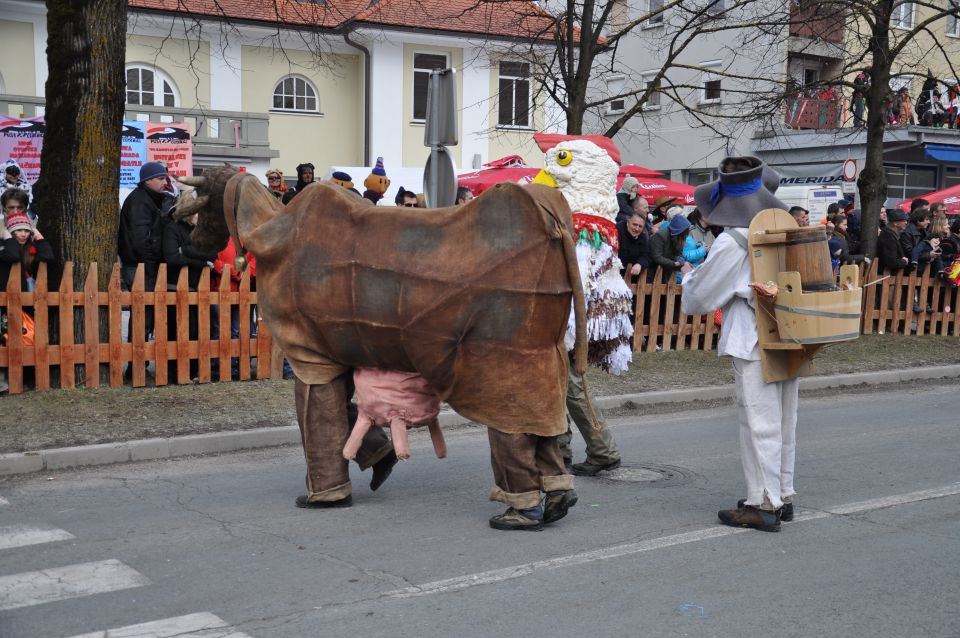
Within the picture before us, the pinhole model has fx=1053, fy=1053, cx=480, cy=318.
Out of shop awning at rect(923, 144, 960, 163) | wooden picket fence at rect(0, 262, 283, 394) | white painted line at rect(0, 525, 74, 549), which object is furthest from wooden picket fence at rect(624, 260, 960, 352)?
shop awning at rect(923, 144, 960, 163)

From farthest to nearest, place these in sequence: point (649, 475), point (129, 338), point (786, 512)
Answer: point (129, 338) → point (649, 475) → point (786, 512)

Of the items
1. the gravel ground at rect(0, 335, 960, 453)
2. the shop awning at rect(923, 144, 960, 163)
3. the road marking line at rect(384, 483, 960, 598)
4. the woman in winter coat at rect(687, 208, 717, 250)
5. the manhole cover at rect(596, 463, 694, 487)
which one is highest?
the shop awning at rect(923, 144, 960, 163)

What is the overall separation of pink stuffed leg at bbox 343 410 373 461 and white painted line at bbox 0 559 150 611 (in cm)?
137

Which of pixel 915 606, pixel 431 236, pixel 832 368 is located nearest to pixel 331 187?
pixel 431 236

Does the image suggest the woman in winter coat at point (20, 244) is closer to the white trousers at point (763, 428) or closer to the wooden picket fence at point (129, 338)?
the wooden picket fence at point (129, 338)

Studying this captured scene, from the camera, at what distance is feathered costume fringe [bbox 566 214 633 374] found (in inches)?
266

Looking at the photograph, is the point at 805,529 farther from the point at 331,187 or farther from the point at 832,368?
the point at 832,368

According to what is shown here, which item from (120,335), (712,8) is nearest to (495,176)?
(120,335)

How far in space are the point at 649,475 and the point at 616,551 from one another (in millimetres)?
1920

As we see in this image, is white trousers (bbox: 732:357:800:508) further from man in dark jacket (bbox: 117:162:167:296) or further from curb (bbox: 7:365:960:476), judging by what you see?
man in dark jacket (bbox: 117:162:167:296)

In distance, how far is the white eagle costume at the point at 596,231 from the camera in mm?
6625

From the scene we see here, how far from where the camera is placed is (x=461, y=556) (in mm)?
5199

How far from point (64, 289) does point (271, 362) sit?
6.75 feet

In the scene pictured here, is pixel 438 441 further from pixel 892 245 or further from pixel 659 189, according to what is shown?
pixel 659 189
